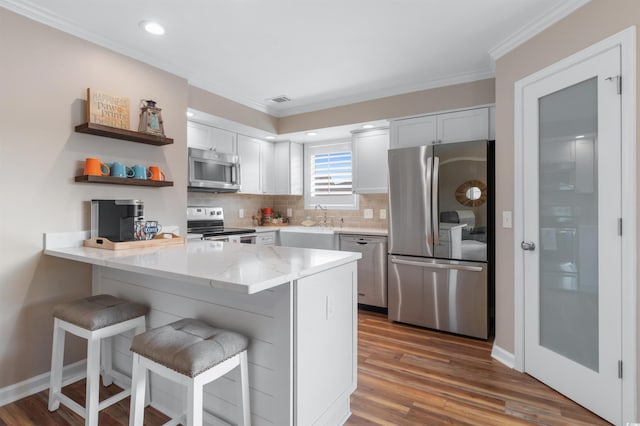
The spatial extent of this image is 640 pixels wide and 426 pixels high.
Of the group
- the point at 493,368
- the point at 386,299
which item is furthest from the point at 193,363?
the point at 386,299

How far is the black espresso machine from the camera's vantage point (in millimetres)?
2492

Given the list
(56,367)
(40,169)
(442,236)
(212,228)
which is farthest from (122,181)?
(442,236)

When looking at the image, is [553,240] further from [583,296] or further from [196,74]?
[196,74]

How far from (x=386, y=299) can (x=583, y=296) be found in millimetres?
1947

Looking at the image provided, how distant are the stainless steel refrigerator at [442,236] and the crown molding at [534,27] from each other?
→ 0.75m

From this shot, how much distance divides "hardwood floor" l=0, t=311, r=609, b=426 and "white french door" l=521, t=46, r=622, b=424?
0.73 feet

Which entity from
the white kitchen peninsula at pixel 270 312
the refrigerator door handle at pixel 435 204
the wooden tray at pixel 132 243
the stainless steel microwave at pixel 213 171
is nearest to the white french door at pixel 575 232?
the refrigerator door handle at pixel 435 204

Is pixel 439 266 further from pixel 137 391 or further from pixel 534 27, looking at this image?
pixel 137 391

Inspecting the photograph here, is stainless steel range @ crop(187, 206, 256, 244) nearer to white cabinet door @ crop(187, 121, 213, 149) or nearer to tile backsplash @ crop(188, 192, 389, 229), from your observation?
tile backsplash @ crop(188, 192, 389, 229)

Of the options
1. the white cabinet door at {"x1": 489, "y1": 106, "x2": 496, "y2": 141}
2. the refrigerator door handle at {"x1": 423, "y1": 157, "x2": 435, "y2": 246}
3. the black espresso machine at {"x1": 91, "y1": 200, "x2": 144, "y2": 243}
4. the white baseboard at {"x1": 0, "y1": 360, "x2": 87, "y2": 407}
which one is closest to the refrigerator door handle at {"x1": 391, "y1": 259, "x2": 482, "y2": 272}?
the refrigerator door handle at {"x1": 423, "y1": 157, "x2": 435, "y2": 246}

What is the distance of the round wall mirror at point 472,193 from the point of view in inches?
116

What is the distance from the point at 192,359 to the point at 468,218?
8.56ft

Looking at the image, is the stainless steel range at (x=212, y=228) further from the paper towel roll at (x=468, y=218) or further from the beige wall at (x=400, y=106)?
the paper towel roll at (x=468, y=218)

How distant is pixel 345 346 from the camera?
188 centimetres
